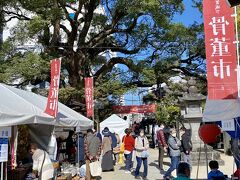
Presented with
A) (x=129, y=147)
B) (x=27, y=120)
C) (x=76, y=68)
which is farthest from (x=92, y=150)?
(x=76, y=68)

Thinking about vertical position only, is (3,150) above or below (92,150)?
above

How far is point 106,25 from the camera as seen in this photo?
26.2 m

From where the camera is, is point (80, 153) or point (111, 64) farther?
point (111, 64)

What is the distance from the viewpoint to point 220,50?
7.34 meters

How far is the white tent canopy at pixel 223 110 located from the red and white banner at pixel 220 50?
152 millimetres

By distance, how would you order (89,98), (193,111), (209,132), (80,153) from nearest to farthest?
(209,132), (80,153), (193,111), (89,98)

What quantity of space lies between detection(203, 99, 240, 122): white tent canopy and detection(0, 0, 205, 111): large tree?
15318mm

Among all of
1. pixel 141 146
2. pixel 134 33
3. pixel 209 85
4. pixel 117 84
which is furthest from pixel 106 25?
pixel 209 85

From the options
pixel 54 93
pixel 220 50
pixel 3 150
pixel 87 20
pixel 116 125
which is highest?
pixel 87 20

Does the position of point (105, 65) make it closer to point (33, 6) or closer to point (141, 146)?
point (33, 6)

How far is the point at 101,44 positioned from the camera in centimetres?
2719

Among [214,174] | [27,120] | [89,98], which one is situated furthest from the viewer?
[89,98]

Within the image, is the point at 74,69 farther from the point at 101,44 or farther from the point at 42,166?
the point at 42,166

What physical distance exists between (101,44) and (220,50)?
20.2 m
